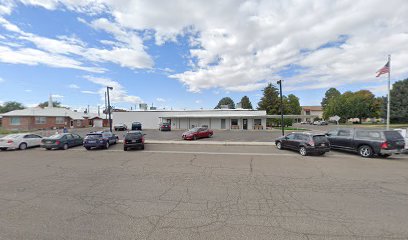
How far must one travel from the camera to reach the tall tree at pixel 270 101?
50.5 metres

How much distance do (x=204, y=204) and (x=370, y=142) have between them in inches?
480

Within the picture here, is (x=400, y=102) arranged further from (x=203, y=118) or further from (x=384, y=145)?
(x=384, y=145)

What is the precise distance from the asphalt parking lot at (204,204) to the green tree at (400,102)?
57308 millimetres

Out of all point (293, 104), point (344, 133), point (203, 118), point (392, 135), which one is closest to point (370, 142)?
point (392, 135)

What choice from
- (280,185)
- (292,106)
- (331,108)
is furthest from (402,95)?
(280,185)

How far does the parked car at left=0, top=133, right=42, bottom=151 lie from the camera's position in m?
15.5

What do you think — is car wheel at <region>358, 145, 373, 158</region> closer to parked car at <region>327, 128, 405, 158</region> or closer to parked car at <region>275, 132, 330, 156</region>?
parked car at <region>327, 128, 405, 158</region>

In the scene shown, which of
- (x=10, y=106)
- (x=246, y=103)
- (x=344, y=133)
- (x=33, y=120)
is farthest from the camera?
(x=246, y=103)

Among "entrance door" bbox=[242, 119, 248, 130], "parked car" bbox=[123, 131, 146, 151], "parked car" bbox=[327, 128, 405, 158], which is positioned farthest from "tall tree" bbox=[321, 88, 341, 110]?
"parked car" bbox=[123, 131, 146, 151]

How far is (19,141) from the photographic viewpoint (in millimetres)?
16125

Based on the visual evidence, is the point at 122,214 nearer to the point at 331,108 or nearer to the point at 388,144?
the point at 388,144

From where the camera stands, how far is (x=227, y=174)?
764 cm

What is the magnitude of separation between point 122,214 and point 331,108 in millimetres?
84718

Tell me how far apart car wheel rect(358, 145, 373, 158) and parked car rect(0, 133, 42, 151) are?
25.5 m
